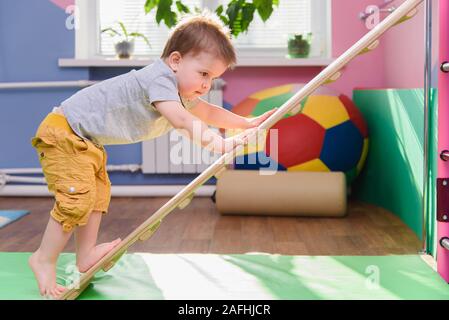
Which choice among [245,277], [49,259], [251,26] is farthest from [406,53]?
[49,259]

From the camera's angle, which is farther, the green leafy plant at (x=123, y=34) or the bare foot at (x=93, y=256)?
the green leafy plant at (x=123, y=34)

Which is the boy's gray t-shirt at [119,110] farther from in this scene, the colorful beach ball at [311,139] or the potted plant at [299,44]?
the potted plant at [299,44]

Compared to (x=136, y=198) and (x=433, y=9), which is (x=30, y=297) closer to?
(x=433, y=9)

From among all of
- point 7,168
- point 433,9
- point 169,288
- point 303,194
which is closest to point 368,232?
point 303,194

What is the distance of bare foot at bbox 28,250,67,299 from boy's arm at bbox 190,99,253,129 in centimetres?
49

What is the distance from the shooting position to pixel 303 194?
2398mm

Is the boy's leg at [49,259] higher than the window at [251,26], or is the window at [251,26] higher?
the window at [251,26]

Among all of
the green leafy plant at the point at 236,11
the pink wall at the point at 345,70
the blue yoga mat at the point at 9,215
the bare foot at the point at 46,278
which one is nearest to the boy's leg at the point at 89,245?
the bare foot at the point at 46,278

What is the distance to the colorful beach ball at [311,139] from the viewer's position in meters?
2.49

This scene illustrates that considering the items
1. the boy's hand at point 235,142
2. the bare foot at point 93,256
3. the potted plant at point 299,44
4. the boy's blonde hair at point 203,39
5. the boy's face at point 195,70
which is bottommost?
the bare foot at point 93,256

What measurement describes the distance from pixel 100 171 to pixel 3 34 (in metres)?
1.71

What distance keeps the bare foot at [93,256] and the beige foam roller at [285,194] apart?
3.15 ft

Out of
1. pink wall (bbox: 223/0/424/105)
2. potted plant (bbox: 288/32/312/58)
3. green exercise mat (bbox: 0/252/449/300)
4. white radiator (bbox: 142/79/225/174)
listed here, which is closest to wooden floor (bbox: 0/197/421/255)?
green exercise mat (bbox: 0/252/449/300)

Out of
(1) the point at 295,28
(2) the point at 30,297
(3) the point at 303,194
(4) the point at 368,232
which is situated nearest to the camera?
(2) the point at 30,297
